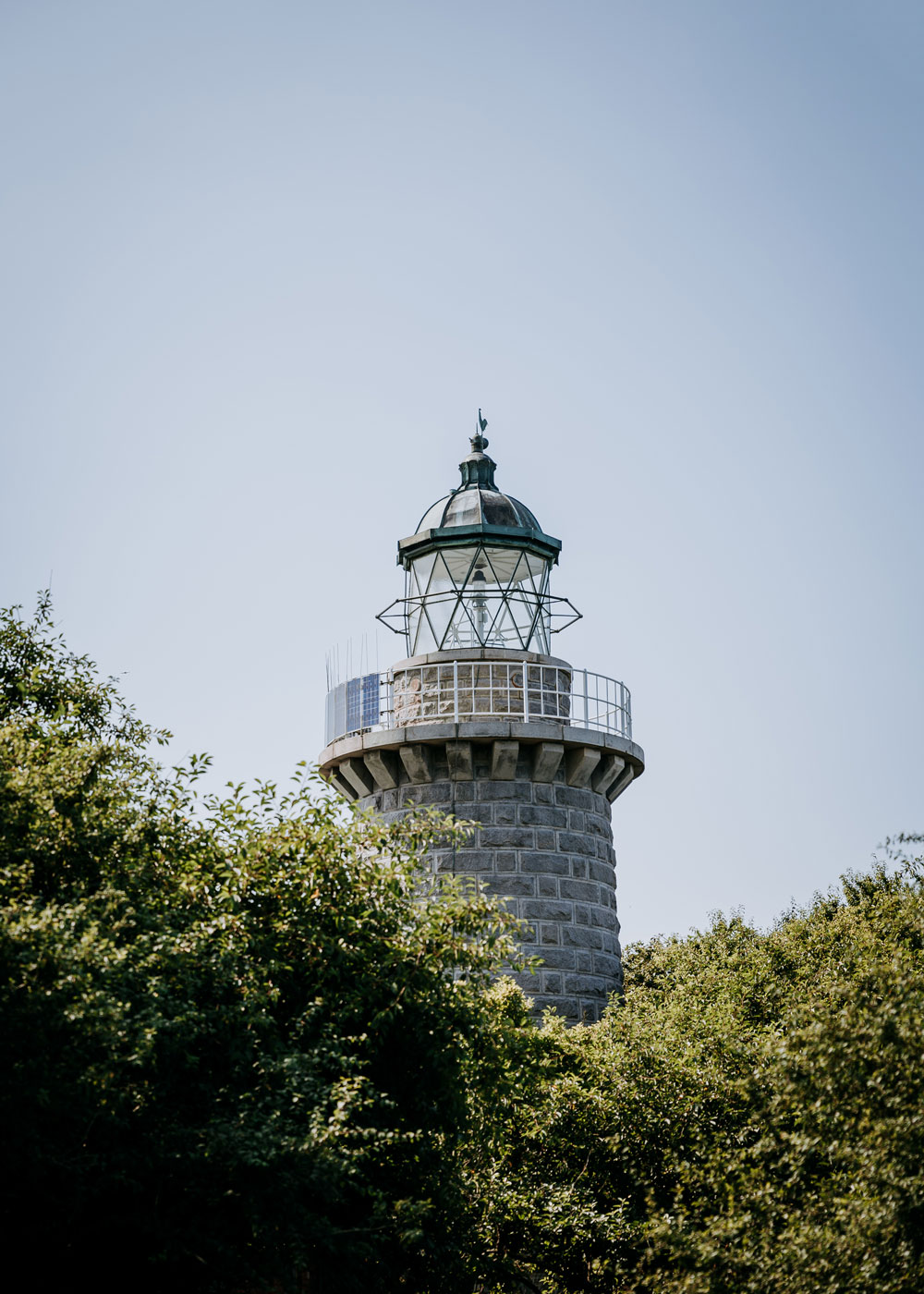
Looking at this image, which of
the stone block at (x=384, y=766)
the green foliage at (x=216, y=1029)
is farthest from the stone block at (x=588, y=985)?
the green foliage at (x=216, y=1029)

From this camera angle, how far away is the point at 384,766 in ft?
76.7

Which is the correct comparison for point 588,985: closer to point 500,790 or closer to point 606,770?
point 500,790

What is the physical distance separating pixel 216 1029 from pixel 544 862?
11.4 meters

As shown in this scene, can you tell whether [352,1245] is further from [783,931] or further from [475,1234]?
[783,931]

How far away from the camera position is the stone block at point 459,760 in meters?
22.8

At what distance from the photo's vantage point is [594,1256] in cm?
1585

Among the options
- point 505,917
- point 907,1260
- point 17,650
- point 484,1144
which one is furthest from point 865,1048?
point 17,650

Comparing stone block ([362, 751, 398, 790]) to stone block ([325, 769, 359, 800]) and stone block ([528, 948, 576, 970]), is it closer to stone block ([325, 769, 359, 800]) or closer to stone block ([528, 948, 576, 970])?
stone block ([325, 769, 359, 800])

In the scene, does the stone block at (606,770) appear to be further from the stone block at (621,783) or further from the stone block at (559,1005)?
the stone block at (559,1005)

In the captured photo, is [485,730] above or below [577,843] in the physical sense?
above

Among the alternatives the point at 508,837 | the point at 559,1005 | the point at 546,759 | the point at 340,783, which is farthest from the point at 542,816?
the point at 340,783

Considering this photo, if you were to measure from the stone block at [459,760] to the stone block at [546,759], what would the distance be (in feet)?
3.68

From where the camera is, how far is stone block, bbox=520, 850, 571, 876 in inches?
890

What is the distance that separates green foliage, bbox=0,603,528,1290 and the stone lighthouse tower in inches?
291
